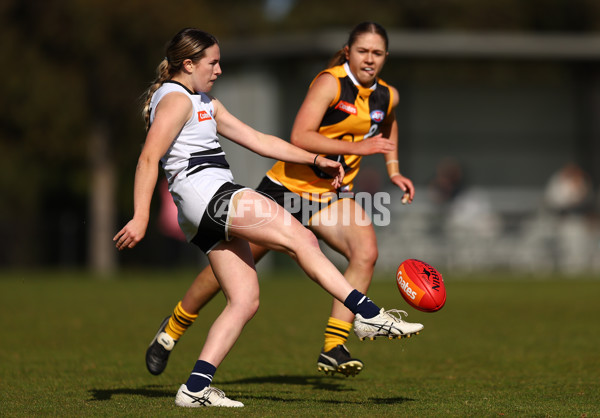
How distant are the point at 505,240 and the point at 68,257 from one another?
11.5 m

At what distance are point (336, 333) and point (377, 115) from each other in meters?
1.50

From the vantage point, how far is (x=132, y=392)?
6.55 meters

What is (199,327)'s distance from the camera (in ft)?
36.4

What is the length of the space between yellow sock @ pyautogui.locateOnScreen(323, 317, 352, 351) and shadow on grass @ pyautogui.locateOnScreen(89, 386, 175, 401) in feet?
3.45

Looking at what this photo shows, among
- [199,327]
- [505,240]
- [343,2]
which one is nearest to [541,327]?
[199,327]

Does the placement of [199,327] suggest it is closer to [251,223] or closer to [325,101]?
[325,101]

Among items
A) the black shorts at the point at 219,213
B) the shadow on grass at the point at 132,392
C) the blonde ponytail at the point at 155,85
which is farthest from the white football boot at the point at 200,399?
the blonde ponytail at the point at 155,85

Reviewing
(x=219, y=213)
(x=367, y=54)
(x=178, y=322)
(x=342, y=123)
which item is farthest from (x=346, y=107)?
(x=178, y=322)

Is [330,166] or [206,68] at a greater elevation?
[206,68]

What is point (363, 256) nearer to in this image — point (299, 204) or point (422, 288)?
point (299, 204)

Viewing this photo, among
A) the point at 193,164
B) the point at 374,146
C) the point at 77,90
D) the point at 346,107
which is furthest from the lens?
the point at 77,90

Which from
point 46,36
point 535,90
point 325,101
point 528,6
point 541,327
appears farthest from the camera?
point 528,6

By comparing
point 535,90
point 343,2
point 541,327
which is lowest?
point 541,327

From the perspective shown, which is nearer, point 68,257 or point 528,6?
point 68,257
